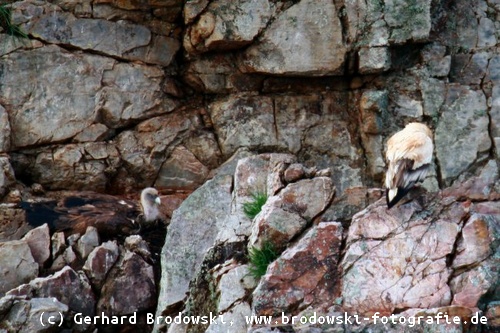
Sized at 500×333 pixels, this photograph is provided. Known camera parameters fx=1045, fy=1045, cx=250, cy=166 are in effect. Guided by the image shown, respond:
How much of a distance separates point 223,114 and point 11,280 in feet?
13.1

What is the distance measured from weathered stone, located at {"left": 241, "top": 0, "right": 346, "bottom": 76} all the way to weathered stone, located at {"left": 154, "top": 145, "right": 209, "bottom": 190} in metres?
1.65

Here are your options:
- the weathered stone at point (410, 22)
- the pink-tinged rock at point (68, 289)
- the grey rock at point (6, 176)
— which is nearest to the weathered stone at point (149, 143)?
the grey rock at point (6, 176)

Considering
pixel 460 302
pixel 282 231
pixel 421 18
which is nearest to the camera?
pixel 460 302

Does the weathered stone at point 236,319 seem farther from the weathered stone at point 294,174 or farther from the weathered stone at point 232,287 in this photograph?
the weathered stone at point 294,174

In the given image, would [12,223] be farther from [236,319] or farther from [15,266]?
[236,319]

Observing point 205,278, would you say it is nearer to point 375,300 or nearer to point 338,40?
point 375,300

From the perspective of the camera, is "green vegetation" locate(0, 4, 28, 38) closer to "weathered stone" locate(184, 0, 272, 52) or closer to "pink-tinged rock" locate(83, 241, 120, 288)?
"weathered stone" locate(184, 0, 272, 52)

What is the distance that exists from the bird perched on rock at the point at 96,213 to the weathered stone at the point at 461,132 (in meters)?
3.97

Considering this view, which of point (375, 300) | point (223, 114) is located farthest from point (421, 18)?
point (375, 300)

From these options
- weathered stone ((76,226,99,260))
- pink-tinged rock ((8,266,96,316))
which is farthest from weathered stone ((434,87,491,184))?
pink-tinged rock ((8,266,96,316))

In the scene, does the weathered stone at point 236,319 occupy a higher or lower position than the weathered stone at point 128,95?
lower

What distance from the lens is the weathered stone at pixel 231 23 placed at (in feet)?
A: 46.3

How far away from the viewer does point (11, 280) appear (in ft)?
40.8

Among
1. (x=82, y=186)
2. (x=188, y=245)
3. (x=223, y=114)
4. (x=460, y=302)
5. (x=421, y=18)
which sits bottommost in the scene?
(x=460, y=302)
